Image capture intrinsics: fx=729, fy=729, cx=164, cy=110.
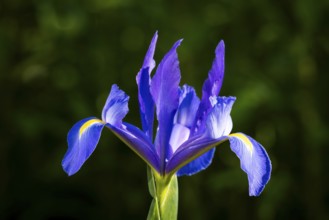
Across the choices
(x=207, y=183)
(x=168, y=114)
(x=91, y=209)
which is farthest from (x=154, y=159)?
(x=91, y=209)

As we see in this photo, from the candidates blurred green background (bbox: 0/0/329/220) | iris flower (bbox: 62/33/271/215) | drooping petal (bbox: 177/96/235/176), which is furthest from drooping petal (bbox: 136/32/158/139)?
blurred green background (bbox: 0/0/329/220)

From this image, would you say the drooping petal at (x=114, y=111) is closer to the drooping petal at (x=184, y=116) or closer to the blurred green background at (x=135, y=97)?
the drooping petal at (x=184, y=116)

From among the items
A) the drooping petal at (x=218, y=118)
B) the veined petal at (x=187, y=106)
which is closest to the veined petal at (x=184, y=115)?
the veined petal at (x=187, y=106)

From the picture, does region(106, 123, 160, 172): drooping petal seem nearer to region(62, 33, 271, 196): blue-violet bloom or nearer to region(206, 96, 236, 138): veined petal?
region(62, 33, 271, 196): blue-violet bloom

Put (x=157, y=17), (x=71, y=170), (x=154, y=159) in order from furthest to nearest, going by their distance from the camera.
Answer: (x=157, y=17) < (x=154, y=159) < (x=71, y=170)

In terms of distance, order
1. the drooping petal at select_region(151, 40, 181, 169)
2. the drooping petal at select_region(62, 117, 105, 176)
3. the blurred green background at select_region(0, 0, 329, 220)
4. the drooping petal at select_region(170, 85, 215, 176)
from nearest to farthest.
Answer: the drooping petal at select_region(62, 117, 105, 176) → the drooping petal at select_region(151, 40, 181, 169) → the drooping petal at select_region(170, 85, 215, 176) → the blurred green background at select_region(0, 0, 329, 220)

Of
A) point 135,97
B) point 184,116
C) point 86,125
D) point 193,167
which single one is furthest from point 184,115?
point 135,97

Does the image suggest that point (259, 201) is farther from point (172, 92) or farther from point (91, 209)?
point (172, 92)
